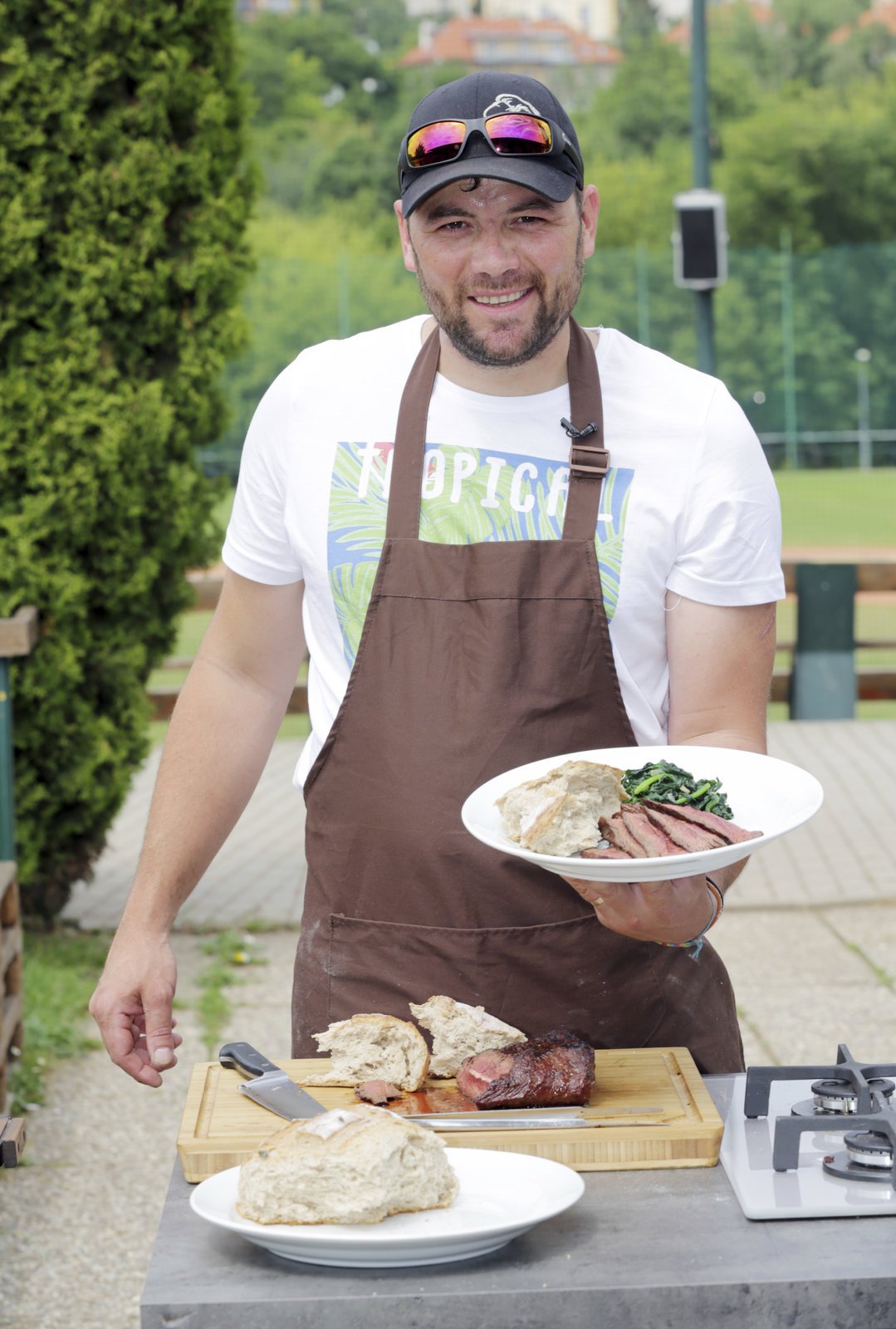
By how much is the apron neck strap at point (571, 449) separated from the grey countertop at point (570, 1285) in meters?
1.04

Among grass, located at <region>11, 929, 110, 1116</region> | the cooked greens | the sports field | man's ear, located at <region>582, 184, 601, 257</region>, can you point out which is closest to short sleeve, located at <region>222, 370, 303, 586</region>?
man's ear, located at <region>582, 184, 601, 257</region>

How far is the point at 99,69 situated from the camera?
245 inches

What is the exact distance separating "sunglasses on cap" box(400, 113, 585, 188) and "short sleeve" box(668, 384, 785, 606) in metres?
0.44

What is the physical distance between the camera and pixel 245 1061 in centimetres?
203

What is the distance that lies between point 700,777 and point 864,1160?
21.9 inches

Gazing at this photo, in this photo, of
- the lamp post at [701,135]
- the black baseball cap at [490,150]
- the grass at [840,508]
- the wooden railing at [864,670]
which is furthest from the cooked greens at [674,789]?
the grass at [840,508]

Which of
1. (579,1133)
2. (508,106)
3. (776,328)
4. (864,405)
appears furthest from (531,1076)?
(776,328)

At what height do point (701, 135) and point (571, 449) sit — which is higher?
point (701, 135)

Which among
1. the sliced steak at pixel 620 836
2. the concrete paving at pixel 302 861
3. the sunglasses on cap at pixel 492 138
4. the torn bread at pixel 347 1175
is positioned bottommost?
the concrete paving at pixel 302 861

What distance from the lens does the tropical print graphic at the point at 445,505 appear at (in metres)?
2.40

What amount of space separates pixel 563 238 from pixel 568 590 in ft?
1.65

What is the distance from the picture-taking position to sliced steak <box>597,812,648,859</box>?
190cm

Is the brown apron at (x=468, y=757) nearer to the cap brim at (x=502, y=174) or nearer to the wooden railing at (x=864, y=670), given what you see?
the cap brim at (x=502, y=174)

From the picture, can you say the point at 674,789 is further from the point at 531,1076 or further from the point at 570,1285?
the point at 570,1285
